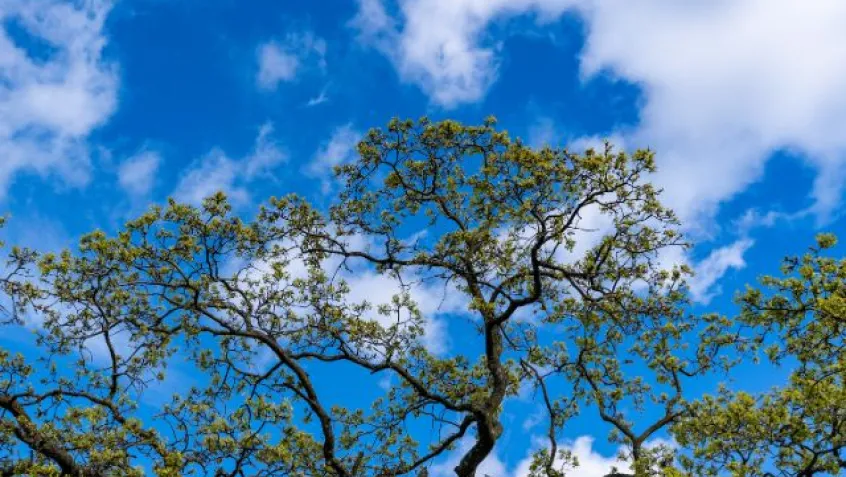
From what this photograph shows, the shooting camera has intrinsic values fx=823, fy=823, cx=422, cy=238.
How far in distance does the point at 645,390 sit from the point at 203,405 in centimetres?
1332

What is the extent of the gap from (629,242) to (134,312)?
1249cm

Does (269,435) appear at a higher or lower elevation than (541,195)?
→ lower

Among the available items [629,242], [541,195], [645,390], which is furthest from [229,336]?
[645,390]

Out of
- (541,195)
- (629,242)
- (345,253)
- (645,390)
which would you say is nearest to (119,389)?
(345,253)

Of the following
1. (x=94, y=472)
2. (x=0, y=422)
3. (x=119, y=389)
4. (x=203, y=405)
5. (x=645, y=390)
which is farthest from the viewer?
(x=645, y=390)

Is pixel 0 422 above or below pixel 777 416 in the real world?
below

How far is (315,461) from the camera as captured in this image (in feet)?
68.6

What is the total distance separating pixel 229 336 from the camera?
67.7 ft

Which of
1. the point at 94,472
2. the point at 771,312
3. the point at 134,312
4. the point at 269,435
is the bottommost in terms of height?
the point at 94,472

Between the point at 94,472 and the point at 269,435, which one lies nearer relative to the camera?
the point at 94,472

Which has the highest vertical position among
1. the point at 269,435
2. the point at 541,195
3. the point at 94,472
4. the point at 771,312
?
the point at 541,195

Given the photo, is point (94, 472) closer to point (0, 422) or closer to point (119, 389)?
point (0, 422)

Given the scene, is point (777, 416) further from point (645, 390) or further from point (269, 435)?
point (269, 435)

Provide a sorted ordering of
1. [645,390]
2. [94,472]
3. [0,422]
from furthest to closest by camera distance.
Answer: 1. [645,390]
2. [0,422]
3. [94,472]
